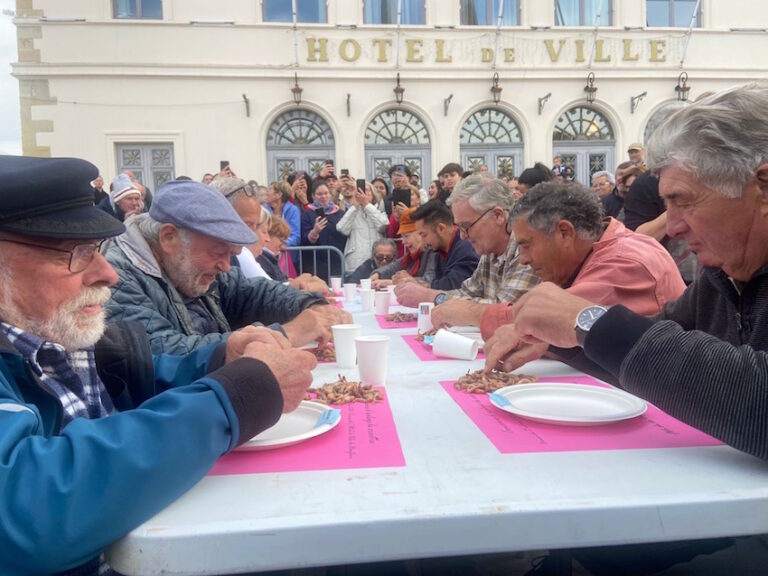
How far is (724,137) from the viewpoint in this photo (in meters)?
1.38

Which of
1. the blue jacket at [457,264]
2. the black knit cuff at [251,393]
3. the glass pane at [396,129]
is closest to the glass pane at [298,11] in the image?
the glass pane at [396,129]

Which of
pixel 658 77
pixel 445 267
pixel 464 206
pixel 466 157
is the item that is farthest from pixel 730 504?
pixel 658 77

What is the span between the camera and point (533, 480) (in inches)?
42.4

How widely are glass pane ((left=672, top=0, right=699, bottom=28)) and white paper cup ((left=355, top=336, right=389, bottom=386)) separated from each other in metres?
17.1


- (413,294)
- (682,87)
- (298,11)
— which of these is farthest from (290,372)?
(682,87)

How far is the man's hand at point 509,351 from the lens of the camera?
1865 mm

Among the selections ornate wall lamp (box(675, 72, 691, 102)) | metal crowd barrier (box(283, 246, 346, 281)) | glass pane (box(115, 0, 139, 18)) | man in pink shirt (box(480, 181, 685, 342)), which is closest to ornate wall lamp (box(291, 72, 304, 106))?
glass pane (box(115, 0, 139, 18))

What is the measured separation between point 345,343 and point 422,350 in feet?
1.35

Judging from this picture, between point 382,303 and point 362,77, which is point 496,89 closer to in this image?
point 362,77

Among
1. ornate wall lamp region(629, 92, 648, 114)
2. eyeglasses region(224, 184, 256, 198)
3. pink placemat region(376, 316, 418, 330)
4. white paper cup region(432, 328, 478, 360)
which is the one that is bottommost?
pink placemat region(376, 316, 418, 330)

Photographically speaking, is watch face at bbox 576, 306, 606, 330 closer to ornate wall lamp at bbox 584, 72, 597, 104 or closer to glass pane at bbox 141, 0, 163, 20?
ornate wall lamp at bbox 584, 72, 597, 104

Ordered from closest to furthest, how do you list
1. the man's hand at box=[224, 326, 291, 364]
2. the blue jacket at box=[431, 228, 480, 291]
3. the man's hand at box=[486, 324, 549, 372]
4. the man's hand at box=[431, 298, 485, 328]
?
the man's hand at box=[224, 326, 291, 364] < the man's hand at box=[486, 324, 549, 372] < the man's hand at box=[431, 298, 485, 328] < the blue jacket at box=[431, 228, 480, 291]

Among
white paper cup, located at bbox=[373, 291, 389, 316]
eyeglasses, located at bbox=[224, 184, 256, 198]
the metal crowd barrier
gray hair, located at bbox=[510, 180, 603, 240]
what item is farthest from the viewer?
the metal crowd barrier

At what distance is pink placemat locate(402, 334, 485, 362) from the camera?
2.20m
